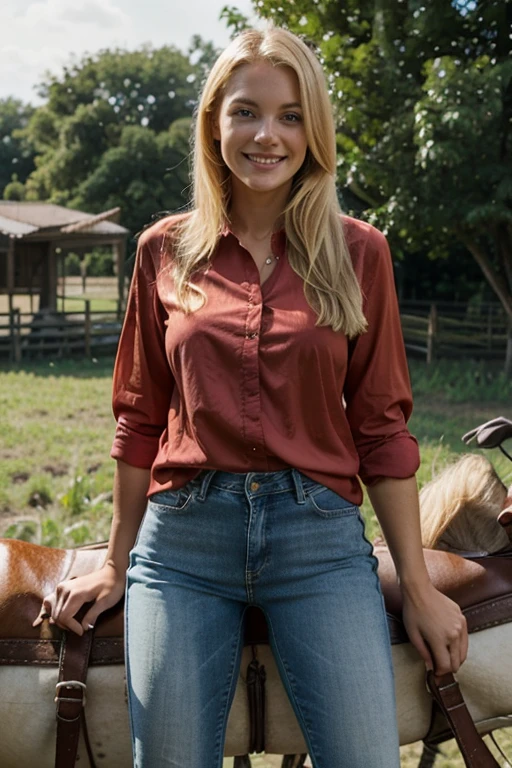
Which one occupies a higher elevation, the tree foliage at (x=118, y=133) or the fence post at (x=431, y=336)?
the tree foliage at (x=118, y=133)

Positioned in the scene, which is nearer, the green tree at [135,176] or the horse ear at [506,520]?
the horse ear at [506,520]

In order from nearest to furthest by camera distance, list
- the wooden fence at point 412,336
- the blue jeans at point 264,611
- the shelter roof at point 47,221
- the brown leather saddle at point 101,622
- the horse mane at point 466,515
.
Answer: the blue jeans at point 264,611, the brown leather saddle at point 101,622, the horse mane at point 466,515, the wooden fence at point 412,336, the shelter roof at point 47,221

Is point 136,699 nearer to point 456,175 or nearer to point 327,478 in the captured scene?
point 327,478

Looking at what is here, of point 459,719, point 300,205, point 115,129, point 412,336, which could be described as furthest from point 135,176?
point 459,719

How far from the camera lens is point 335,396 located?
1.84 metres

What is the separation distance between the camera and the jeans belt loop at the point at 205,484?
1773mm

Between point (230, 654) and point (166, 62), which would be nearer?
point (230, 654)

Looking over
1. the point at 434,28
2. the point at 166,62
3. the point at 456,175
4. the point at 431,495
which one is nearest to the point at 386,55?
the point at 434,28

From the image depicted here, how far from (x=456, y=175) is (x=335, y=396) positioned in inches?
390

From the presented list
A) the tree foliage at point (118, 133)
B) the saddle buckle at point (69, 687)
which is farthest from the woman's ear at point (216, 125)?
the tree foliage at point (118, 133)

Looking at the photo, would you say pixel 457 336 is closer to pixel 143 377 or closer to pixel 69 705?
pixel 143 377

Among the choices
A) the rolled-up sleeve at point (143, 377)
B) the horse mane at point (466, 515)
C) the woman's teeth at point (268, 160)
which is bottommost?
the horse mane at point (466, 515)

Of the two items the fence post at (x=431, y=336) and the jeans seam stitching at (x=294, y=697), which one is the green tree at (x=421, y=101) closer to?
the fence post at (x=431, y=336)

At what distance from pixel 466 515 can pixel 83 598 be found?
1.07 meters
